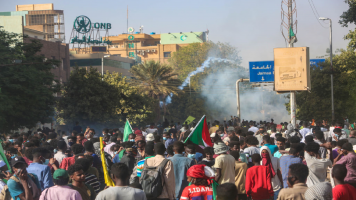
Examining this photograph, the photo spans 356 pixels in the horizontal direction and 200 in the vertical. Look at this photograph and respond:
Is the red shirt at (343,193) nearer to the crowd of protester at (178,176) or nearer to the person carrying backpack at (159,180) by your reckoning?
the crowd of protester at (178,176)

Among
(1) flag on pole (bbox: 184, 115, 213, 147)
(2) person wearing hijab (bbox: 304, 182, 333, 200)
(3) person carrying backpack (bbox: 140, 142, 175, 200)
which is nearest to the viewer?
(2) person wearing hijab (bbox: 304, 182, 333, 200)

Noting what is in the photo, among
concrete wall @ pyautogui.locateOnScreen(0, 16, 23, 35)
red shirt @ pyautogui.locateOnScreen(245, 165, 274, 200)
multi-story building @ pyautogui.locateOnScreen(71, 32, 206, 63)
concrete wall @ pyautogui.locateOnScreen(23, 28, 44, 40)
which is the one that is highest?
multi-story building @ pyautogui.locateOnScreen(71, 32, 206, 63)

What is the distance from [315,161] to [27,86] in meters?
21.0

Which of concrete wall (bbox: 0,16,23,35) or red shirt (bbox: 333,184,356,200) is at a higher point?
concrete wall (bbox: 0,16,23,35)

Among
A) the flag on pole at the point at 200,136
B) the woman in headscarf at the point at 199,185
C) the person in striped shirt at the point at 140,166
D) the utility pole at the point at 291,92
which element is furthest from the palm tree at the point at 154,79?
the woman in headscarf at the point at 199,185

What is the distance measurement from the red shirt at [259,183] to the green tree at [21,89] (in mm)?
18161

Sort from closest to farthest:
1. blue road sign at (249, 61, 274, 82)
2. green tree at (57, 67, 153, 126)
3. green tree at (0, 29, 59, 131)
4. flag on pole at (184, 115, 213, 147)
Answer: flag on pole at (184, 115, 213, 147) → green tree at (0, 29, 59, 131) → green tree at (57, 67, 153, 126) → blue road sign at (249, 61, 274, 82)

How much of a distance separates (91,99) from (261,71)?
12.5 metres

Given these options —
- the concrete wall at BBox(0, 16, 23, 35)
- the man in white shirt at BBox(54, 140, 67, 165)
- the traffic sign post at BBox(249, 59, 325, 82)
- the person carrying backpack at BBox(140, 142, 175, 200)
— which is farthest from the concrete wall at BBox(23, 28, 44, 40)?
the person carrying backpack at BBox(140, 142, 175, 200)

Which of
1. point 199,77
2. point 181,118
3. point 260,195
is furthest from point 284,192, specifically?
point 199,77

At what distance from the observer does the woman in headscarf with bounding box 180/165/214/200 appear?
4.82 m

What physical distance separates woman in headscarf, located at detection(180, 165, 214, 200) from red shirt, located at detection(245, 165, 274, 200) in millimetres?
1534

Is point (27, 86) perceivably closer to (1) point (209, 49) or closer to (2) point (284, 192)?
(2) point (284, 192)

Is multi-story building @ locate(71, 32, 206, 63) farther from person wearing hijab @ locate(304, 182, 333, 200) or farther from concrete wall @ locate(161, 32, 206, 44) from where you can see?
person wearing hijab @ locate(304, 182, 333, 200)
